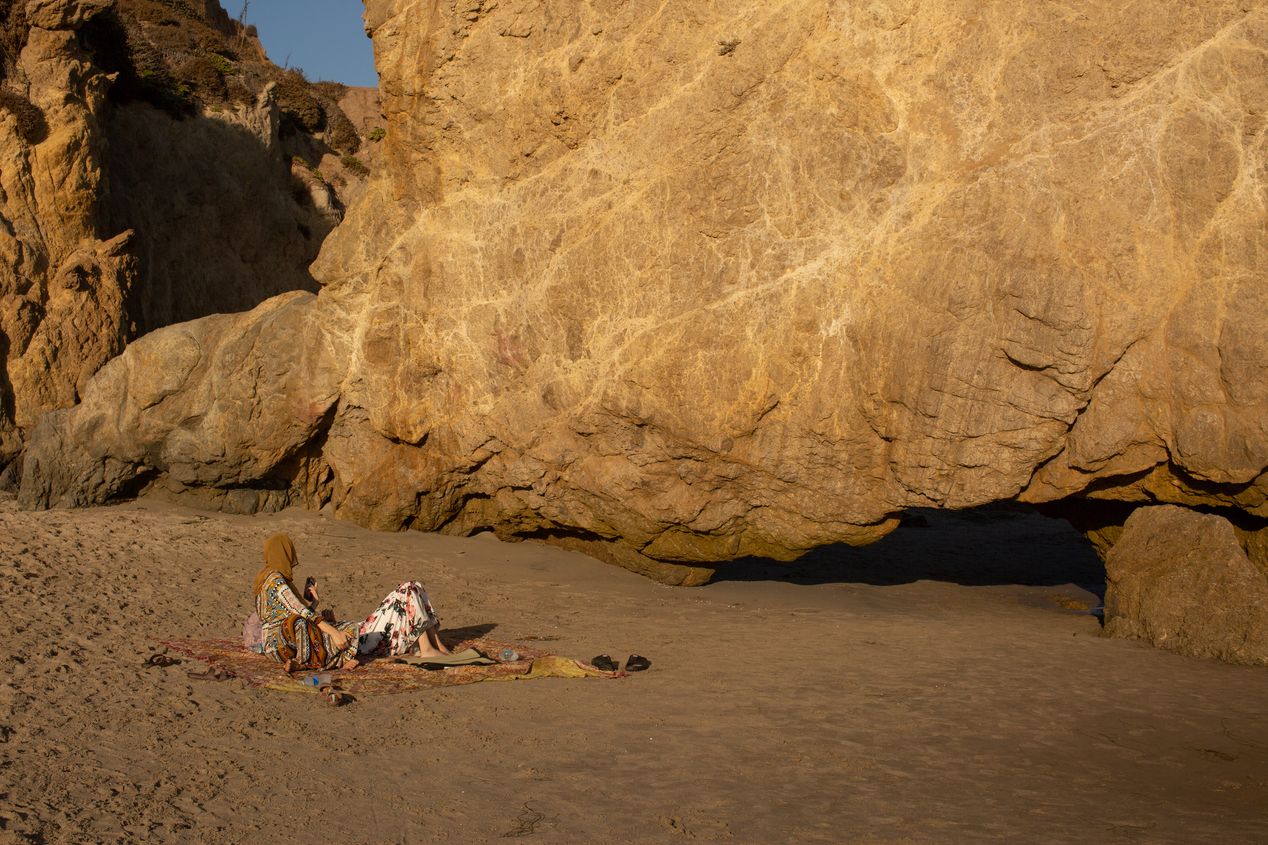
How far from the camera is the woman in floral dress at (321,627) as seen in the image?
7.14 m

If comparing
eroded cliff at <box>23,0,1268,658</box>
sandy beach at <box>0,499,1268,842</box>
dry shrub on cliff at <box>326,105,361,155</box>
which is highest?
dry shrub on cliff at <box>326,105,361,155</box>

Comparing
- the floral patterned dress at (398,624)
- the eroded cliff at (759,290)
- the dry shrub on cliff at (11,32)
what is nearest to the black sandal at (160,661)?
the floral patterned dress at (398,624)

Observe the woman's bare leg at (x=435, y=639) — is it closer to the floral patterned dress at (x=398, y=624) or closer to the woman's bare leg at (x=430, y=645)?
the woman's bare leg at (x=430, y=645)

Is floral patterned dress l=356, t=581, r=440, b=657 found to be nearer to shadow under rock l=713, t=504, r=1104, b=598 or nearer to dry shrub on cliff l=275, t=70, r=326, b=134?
shadow under rock l=713, t=504, r=1104, b=598

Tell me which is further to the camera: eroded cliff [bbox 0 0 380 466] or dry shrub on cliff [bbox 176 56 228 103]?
dry shrub on cliff [bbox 176 56 228 103]

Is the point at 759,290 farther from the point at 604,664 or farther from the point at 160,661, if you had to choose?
the point at 160,661

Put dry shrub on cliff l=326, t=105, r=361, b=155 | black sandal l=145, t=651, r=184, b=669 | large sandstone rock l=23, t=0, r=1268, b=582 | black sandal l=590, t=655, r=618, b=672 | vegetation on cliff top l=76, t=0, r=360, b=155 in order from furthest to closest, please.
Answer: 1. dry shrub on cliff l=326, t=105, r=361, b=155
2. vegetation on cliff top l=76, t=0, r=360, b=155
3. large sandstone rock l=23, t=0, r=1268, b=582
4. black sandal l=590, t=655, r=618, b=672
5. black sandal l=145, t=651, r=184, b=669

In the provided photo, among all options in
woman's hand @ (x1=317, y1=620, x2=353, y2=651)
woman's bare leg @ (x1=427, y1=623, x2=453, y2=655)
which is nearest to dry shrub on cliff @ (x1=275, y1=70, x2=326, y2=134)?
woman's bare leg @ (x1=427, y1=623, x2=453, y2=655)

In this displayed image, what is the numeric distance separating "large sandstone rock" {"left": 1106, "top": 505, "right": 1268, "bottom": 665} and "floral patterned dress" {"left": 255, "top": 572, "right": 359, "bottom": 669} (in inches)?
243

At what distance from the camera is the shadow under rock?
1311cm

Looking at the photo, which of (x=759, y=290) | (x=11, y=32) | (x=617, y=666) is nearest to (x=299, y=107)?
(x=11, y=32)

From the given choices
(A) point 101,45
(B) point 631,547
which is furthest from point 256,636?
(A) point 101,45

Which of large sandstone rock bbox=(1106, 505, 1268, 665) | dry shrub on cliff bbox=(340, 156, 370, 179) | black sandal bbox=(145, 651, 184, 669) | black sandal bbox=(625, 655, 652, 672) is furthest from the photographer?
dry shrub on cliff bbox=(340, 156, 370, 179)

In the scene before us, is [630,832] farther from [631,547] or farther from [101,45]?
[101,45]
